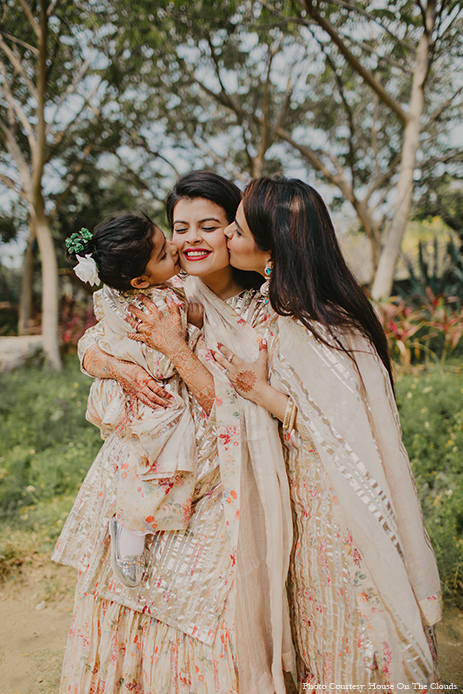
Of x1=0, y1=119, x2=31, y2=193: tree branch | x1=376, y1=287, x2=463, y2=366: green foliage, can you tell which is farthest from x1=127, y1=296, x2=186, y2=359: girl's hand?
x1=0, y1=119, x2=31, y2=193: tree branch

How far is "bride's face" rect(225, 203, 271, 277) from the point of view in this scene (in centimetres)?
178

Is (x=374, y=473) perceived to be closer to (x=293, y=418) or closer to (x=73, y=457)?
(x=293, y=418)

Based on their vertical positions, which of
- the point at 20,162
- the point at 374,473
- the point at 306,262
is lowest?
the point at 374,473

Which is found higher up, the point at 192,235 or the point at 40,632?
the point at 192,235

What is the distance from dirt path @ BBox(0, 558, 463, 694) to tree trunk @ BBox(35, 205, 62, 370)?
4365 mm

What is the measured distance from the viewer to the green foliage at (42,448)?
3.79 meters

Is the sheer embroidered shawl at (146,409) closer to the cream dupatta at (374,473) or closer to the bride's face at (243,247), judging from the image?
the bride's face at (243,247)

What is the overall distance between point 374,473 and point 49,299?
6589 millimetres

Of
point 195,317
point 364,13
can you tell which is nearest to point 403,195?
point 364,13

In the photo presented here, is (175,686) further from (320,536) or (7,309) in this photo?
(7,309)

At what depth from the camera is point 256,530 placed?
170cm

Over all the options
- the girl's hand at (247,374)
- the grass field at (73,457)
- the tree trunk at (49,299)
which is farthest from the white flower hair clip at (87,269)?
the tree trunk at (49,299)

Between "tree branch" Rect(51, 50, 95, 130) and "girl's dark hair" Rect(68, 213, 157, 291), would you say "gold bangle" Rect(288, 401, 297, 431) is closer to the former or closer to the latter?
"girl's dark hair" Rect(68, 213, 157, 291)

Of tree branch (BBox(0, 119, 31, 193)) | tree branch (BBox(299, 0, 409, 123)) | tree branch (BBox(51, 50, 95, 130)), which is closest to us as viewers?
tree branch (BBox(299, 0, 409, 123))
